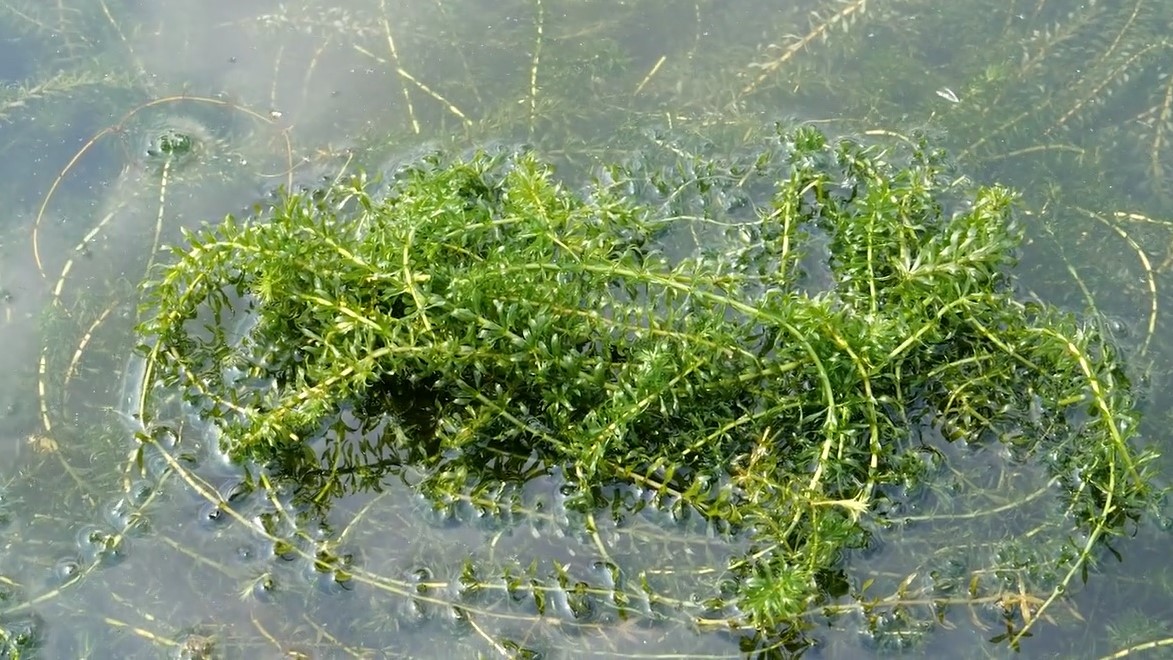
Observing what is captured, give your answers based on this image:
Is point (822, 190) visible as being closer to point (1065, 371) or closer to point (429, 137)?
point (1065, 371)

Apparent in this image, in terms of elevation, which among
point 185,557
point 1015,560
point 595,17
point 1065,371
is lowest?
point 1015,560

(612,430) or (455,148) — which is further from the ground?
(455,148)

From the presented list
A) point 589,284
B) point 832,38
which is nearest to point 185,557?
point 589,284

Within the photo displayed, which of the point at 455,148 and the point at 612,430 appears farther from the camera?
the point at 455,148
